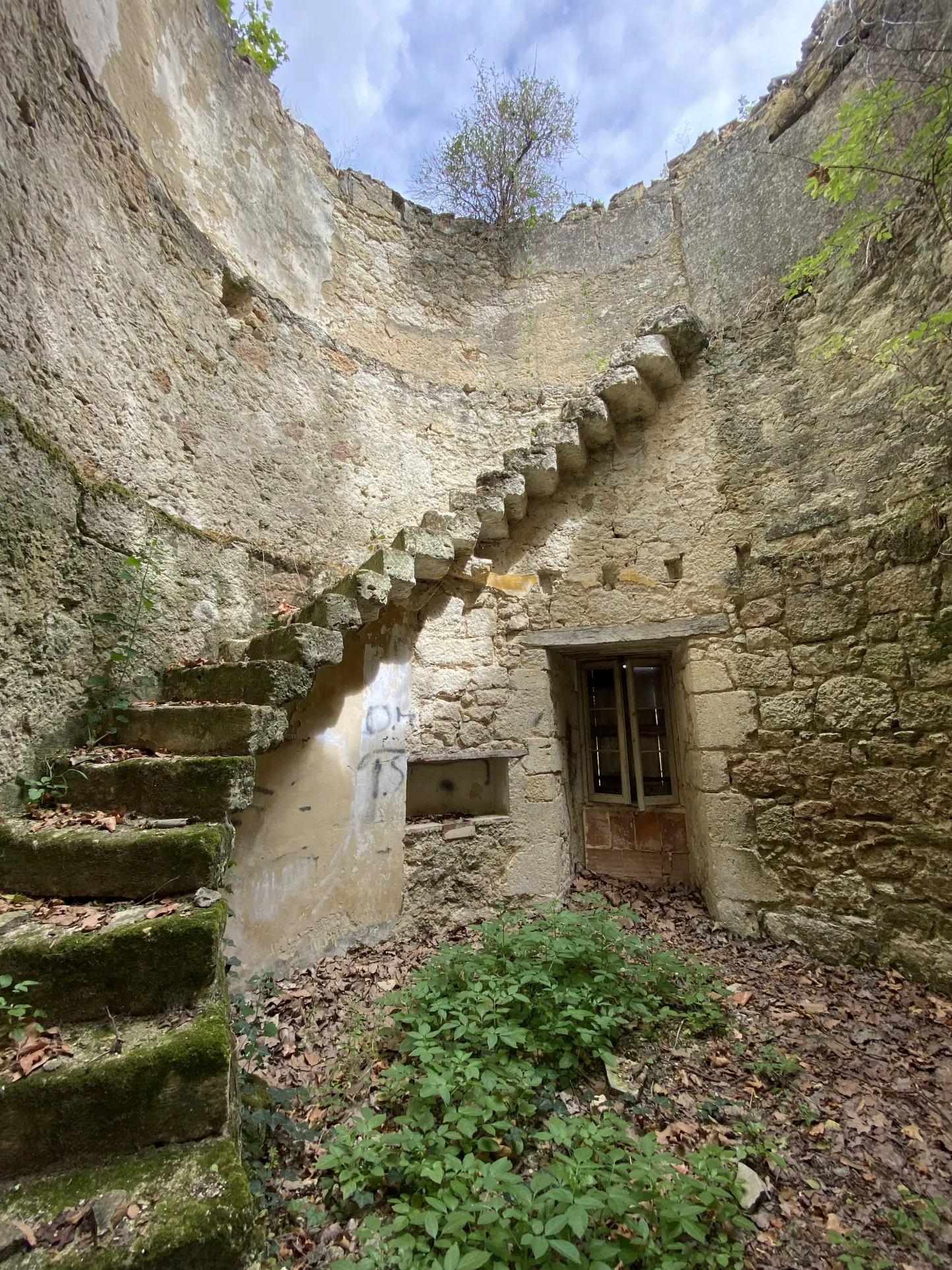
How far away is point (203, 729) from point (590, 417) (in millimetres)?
3512

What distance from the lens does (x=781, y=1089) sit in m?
Answer: 2.39

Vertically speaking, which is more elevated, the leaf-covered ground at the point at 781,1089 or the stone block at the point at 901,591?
the stone block at the point at 901,591

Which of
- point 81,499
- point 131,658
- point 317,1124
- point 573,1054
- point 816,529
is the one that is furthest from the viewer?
point 816,529

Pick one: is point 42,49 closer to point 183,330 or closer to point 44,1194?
point 183,330

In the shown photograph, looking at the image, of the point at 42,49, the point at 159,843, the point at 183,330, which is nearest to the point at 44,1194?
the point at 159,843

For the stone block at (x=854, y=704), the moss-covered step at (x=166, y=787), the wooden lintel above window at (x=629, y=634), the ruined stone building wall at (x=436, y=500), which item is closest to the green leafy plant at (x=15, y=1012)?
the moss-covered step at (x=166, y=787)

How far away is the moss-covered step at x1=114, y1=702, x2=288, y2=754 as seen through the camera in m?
2.59

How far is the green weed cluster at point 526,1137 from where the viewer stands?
165cm

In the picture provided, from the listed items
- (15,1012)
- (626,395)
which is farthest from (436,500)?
(15,1012)

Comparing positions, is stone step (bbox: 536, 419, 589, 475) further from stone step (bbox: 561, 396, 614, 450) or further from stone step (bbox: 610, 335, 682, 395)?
stone step (bbox: 610, 335, 682, 395)

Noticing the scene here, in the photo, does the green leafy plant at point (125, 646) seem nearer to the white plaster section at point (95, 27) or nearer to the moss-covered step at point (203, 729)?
the moss-covered step at point (203, 729)

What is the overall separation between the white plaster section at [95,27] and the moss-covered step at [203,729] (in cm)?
389

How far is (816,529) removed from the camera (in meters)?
3.73

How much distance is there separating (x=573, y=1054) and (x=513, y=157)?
898 centimetres
